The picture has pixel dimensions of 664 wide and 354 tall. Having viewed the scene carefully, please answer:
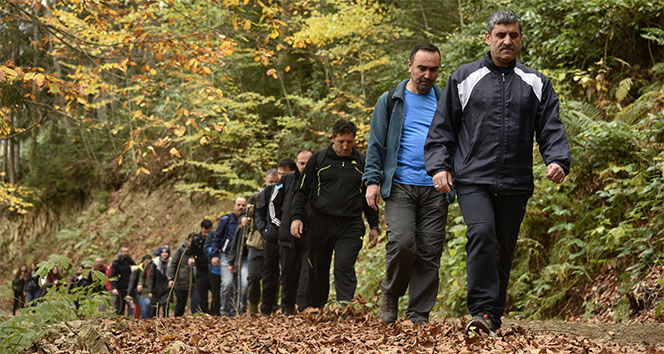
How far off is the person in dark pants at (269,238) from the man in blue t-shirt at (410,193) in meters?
3.60

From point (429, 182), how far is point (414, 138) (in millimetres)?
441

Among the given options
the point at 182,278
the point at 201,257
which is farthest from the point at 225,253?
the point at 182,278

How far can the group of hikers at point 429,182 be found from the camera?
4.68 m

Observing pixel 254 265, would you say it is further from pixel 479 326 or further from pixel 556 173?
pixel 556 173

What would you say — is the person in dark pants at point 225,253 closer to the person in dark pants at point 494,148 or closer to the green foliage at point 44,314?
the green foliage at point 44,314

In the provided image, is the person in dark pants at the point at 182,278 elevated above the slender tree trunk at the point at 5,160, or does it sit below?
below

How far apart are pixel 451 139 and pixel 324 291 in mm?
3652

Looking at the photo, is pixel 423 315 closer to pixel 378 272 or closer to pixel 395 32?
pixel 378 272

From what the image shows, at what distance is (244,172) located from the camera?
71.8 ft

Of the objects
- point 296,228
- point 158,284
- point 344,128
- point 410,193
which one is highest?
point 344,128

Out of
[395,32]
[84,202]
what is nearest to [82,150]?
[84,202]

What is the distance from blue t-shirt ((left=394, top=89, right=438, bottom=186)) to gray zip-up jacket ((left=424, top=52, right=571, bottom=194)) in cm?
91

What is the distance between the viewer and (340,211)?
291 inches

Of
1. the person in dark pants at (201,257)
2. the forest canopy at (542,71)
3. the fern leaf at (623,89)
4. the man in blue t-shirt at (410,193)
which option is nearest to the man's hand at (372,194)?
the man in blue t-shirt at (410,193)
